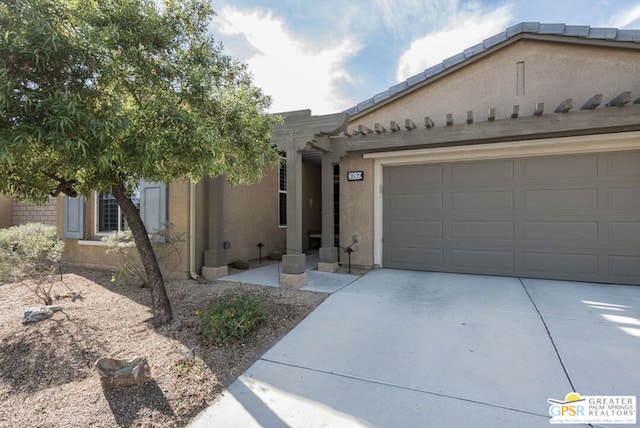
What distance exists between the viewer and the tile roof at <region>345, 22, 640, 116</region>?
531 centimetres

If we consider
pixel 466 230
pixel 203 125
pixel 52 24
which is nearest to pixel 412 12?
pixel 466 230

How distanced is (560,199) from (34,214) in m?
15.7

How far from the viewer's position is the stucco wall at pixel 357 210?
7014 mm

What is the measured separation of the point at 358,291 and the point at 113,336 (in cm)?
349

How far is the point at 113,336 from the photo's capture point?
365 centimetres

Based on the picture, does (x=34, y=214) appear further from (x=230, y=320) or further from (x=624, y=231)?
(x=624, y=231)

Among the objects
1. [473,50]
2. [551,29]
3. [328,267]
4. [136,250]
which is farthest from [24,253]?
[551,29]

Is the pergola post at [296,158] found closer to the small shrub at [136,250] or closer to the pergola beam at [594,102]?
the small shrub at [136,250]

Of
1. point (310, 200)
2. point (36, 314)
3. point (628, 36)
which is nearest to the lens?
point (36, 314)

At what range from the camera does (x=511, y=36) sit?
235 inches

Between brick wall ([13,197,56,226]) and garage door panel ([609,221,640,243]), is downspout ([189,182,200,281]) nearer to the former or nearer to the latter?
brick wall ([13,197,56,226])

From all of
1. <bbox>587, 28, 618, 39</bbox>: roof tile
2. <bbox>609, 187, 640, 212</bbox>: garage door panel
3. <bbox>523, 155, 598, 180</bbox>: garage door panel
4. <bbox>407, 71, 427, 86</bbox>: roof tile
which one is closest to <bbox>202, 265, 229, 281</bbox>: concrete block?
<bbox>407, 71, 427, 86</bbox>: roof tile

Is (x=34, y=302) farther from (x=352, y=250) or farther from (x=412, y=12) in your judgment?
(x=412, y=12)

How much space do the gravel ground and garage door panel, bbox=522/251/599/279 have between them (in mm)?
4297
